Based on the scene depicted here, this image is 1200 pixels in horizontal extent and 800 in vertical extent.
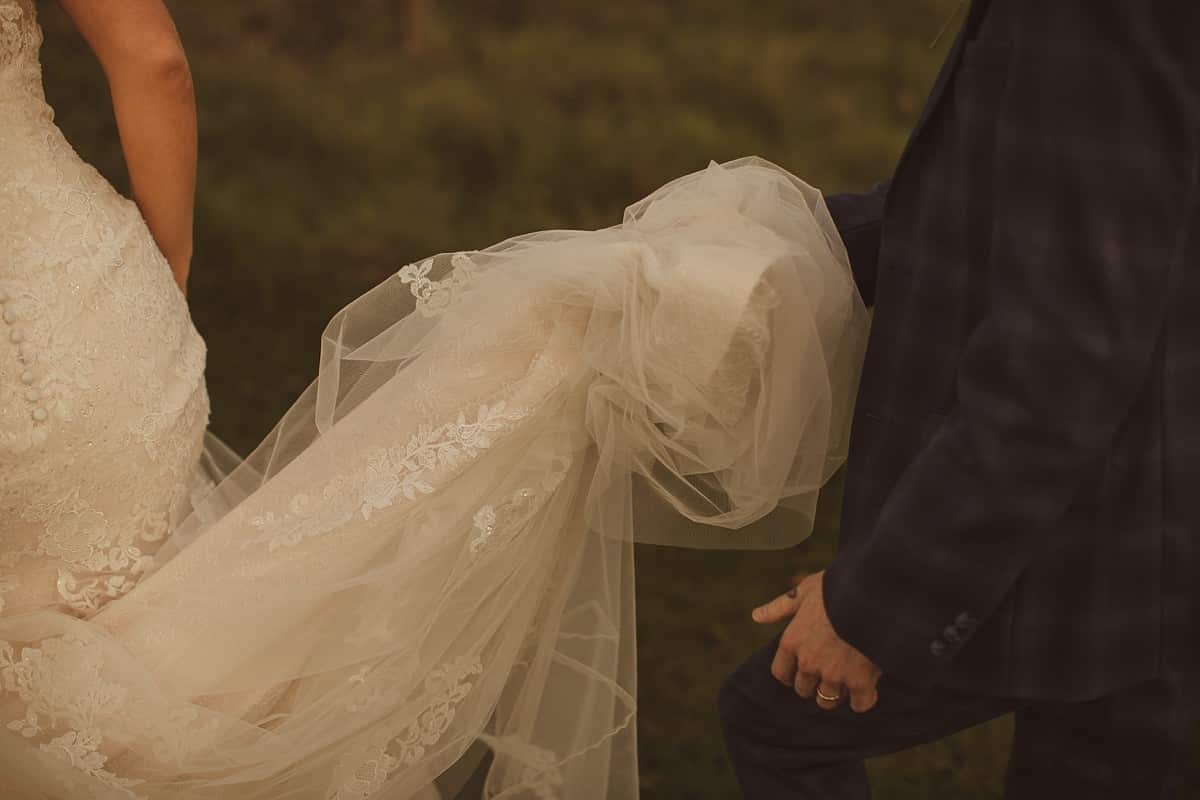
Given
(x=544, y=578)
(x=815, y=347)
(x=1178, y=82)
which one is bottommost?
(x=544, y=578)

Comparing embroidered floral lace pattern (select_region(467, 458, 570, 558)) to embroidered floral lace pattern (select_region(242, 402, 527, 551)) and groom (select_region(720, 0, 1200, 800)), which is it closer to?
embroidered floral lace pattern (select_region(242, 402, 527, 551))

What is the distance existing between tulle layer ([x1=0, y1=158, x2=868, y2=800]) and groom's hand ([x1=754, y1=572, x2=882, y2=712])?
21cm

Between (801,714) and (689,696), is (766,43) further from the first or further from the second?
(801,714)

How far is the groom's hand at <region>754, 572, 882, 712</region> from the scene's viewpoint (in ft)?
5.32

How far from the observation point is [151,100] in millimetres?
2055

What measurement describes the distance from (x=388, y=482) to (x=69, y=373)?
501 millimetres

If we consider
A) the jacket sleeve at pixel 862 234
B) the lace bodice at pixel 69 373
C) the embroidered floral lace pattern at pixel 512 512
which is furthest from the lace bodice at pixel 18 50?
the jacket sleeve at pixel 862 234

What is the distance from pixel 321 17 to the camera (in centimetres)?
744

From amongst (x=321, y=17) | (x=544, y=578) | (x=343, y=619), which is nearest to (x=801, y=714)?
(x=544, y=578)

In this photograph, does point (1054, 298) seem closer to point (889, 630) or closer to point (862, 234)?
point (889, 630)

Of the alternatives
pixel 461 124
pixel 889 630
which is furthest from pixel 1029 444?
pixel 461 124

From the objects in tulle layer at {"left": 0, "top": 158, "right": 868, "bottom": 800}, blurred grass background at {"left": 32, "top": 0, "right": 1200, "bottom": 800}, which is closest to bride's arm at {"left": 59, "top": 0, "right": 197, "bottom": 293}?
tulle layer at {"left": 0, "top": 158, "right": 868, "bottom": 800}

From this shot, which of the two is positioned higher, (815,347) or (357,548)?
(815,347)

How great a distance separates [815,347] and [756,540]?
0.33 m
